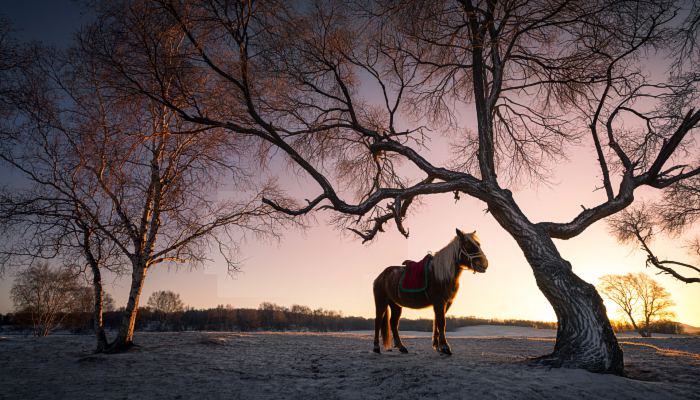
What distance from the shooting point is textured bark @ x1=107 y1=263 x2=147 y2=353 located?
902 cm

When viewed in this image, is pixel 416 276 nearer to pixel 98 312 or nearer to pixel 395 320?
pixel 395 320

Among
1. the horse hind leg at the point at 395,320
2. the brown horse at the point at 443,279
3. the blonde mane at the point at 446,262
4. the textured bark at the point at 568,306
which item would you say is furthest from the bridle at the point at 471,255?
the horse hind leg at the point at 395,320

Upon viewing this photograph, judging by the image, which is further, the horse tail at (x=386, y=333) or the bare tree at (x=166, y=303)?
the bare tree at (x=166, y=303)

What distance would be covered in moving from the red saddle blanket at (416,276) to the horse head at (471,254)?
921 mm

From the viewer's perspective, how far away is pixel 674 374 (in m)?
5.01

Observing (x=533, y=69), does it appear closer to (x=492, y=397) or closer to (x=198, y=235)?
(x=492, y=397)

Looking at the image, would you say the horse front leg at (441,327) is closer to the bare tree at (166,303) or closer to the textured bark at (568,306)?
the textured bark at (568,306)

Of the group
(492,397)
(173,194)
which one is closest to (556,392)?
(492,397)

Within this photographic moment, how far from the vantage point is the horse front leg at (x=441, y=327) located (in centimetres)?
695

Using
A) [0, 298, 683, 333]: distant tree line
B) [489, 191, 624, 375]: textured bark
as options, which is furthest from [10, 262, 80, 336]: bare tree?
[489, 191, 624, 375]: textured bark

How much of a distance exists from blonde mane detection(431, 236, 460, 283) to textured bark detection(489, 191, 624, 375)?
1.13 m

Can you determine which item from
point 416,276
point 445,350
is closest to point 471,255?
point 416,276

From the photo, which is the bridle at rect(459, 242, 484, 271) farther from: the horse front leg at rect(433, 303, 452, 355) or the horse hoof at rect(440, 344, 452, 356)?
the horse hoof at rect(440, 344, 452, 356)

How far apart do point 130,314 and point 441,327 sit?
27.3 feet
